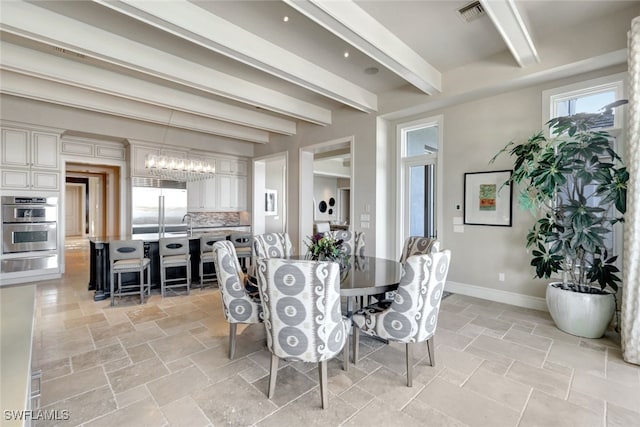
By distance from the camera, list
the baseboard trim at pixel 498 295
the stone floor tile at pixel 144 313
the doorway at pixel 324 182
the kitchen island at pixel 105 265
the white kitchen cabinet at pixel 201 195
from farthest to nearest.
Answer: the white kitchen cabinet at pixel 201 195 < the doorway at pixel 324 182 < the kitchen island at pixel 105 265 < the baseboard trim at pixel 498 295 < the stone floor tile at pixel 144 313

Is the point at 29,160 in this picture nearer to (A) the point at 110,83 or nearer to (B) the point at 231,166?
(A) the point at 110,83

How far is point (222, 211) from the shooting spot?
7.53m

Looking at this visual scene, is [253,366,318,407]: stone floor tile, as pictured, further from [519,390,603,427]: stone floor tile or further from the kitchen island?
the kitchen island

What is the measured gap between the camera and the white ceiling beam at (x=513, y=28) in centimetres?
253

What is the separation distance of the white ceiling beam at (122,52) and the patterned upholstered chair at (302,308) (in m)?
2.98

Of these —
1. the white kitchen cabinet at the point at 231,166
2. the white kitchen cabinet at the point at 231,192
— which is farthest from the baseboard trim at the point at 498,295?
the white kitchen cabinet at the point at 231,166

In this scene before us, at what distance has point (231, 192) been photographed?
25.0 ft

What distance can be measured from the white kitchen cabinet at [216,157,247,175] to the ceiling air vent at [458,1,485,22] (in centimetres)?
597

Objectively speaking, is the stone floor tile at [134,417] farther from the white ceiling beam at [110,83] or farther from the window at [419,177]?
the window at [419,177]

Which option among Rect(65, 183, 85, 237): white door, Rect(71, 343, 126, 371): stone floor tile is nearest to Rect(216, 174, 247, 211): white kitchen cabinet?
Rect(71, 343, 126, 371): stone floor tile

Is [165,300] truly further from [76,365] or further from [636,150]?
[636,150]

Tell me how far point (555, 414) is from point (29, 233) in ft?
23.7

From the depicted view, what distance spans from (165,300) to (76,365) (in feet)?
5.70

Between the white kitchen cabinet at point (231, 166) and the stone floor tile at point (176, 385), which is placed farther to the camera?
the white kitchen cabinet at point (231, 166)
